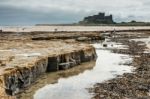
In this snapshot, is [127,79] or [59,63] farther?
[59,63]

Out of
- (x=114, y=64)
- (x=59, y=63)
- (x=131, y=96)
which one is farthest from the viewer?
(x=114, y=64)

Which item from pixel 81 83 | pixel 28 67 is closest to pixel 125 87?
pixel 81 83

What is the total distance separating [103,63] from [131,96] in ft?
75.9

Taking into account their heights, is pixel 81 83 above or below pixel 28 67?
below

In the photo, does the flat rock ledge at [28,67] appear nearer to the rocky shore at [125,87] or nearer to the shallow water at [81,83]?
the shallow water at [81,83]

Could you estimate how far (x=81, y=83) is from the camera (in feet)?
116

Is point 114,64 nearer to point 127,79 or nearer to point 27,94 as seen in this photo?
point 127,79

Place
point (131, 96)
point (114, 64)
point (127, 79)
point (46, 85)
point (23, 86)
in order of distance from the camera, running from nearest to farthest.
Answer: point (131, 96) → point (23, 86) → point (46, 85) → point (127, 79) → point (114, 64)

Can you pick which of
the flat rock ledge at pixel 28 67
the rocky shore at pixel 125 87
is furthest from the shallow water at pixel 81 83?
the flat rock ledge at pixel 28 67

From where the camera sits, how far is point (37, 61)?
37250mm

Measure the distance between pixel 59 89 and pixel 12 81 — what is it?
4643 mm

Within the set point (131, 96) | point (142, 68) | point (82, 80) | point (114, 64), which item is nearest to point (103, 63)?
point (114, 64)

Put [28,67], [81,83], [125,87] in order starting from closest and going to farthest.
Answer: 1. [125,87]
2. [28,67]
3. [81,83]

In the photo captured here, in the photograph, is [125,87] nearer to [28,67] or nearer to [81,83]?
[81,83]
